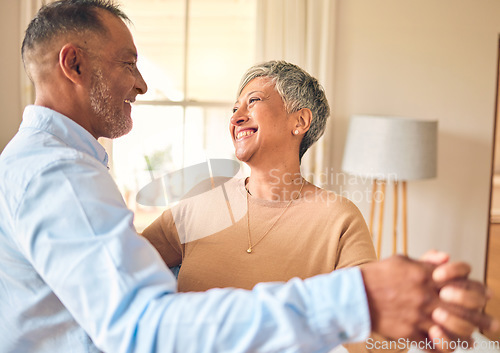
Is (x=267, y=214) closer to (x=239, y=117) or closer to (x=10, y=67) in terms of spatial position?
(x=239, y=117)

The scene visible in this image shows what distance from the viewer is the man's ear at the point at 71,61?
91 cm

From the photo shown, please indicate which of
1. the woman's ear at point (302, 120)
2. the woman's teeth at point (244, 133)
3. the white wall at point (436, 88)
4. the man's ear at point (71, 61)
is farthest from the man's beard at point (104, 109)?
the white wall at point (436, 88)

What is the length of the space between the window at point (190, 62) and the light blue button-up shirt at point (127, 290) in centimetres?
240

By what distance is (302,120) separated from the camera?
1.41 metres

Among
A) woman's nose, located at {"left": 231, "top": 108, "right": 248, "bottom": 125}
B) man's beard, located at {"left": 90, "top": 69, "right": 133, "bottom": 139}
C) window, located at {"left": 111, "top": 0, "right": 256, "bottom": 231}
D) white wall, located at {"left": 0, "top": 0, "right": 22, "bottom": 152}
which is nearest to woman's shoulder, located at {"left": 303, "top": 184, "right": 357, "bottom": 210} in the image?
woman's nose, located at {"left": 231, "top": 108, "right": 248, "bottom": 125}

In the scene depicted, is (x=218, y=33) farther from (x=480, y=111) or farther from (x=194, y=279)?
(x=194, y=279)

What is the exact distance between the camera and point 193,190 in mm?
1431

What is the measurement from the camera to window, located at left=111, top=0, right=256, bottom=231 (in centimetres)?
314

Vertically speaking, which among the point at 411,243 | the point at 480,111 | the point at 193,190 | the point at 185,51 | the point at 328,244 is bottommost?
the point at 411,243

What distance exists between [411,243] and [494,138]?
104 cm

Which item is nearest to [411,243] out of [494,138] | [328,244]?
[494,138]

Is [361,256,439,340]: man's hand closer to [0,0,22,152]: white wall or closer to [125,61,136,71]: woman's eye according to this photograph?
[125,61,136,71]: woman's eye

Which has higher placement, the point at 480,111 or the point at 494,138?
the point at 480,111

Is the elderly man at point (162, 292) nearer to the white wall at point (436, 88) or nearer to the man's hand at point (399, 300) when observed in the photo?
the man's hand at point (399, 300)
